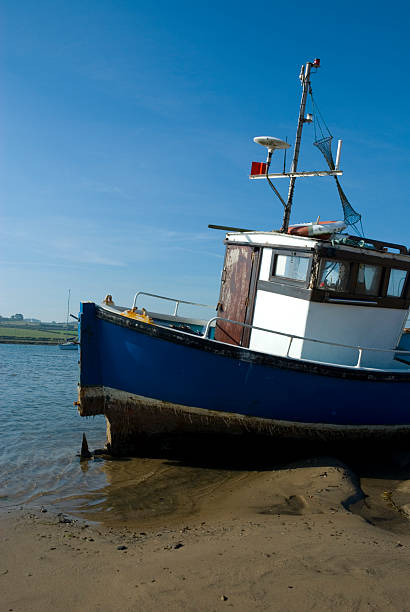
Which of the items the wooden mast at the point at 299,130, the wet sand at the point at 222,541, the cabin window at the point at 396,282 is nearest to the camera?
the wet sand at the point at 222,541

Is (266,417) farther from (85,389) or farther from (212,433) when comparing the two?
(85,389)

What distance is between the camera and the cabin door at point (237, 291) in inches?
343

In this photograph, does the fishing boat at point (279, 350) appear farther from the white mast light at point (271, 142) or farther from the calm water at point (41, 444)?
the calm water at point (41, 444)

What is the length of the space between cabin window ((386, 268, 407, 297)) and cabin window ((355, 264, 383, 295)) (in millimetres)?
288

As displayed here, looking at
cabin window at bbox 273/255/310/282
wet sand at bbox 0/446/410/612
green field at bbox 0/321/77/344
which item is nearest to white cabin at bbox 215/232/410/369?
cabin window at bbox 273/255/310/282

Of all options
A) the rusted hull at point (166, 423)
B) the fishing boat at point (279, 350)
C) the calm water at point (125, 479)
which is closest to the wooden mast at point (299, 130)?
the fishing boat at point (279, 350)

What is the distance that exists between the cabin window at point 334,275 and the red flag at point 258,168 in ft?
9.35

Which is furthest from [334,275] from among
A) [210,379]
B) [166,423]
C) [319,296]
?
[166,423]

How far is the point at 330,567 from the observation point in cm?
340

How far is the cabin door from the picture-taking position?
872cm

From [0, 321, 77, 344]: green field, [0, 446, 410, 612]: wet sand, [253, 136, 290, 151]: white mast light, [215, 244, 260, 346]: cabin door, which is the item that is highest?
[253, 136, 290, 151]: white mast light

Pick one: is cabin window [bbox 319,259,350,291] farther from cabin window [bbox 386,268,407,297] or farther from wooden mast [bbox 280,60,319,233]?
wooden mast [bbox 280,60,319,233]

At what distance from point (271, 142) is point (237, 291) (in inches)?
A: 124

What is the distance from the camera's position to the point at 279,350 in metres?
8.36
